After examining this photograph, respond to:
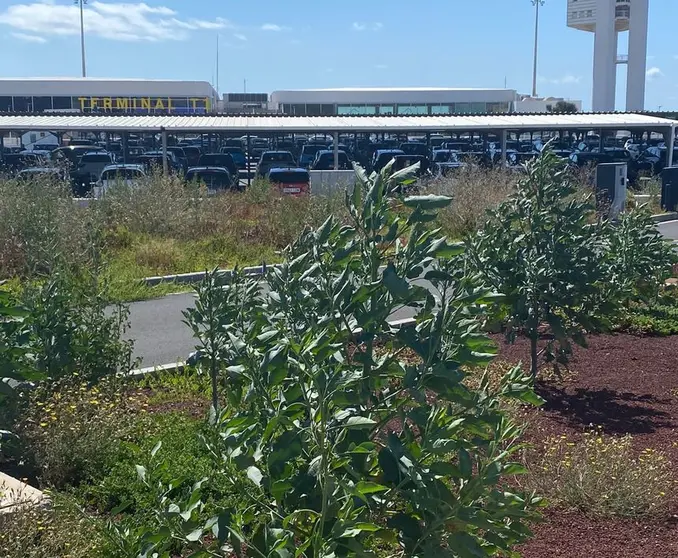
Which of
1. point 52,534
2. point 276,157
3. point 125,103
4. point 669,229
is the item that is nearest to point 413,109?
point 125,103

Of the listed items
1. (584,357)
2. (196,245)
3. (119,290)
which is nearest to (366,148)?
(196,245)

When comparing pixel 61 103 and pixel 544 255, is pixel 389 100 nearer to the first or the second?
pixel 61 103

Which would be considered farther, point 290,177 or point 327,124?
point 327,124

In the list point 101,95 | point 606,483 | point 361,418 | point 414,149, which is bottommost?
point 606,483

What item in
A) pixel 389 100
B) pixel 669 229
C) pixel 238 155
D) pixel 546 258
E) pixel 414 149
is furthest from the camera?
pixel 389 100

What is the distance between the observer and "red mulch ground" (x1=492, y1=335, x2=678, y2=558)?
502 centimetres

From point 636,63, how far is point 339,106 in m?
22.9

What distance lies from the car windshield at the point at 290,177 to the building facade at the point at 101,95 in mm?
39098

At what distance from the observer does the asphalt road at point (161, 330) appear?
10602mm

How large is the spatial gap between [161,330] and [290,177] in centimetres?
1638

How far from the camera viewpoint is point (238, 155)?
48.4 m

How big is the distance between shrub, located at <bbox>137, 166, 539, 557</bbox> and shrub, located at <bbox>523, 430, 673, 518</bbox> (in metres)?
1.75

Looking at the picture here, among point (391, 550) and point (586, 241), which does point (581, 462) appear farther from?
point (586, 241)

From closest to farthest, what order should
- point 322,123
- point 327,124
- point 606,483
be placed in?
1. point 606,483
2. point 327,124
3. point 322,123
